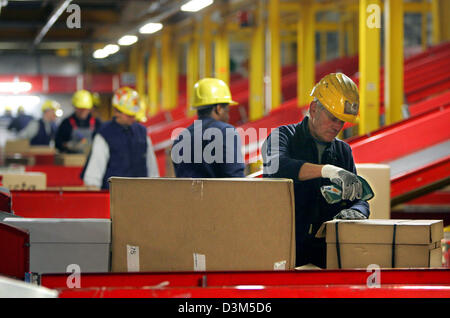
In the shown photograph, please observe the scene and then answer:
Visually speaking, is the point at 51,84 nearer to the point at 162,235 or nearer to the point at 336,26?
the point at 336,26

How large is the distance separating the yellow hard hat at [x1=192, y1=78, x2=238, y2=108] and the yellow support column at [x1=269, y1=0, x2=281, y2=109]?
8512mm

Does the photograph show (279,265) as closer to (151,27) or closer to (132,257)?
(132,257)

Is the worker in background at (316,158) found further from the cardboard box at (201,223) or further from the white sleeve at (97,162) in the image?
the white sleeve at (97,162)

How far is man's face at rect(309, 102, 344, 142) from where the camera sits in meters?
3.43

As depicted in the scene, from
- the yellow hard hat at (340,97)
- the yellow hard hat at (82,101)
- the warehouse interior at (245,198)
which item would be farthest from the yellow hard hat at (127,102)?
the yellow hard hat at (82,101)

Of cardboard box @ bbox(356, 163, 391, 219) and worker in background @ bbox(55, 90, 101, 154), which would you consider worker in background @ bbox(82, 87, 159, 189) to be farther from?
worker in background @ bbox(55, 90, 101, 154)

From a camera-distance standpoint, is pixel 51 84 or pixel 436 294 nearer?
pixel 436 294

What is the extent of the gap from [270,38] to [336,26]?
7.27 meters

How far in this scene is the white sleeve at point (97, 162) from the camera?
222 inches

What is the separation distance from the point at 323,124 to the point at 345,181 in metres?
0.37

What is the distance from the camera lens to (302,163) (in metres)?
3.35

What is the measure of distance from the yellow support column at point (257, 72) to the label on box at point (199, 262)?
11288 mm
